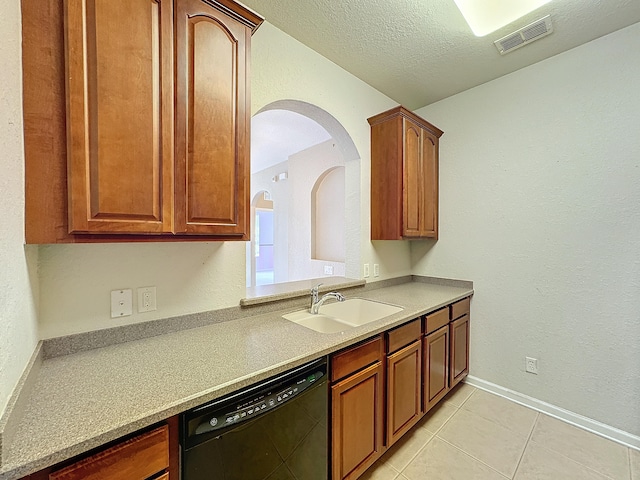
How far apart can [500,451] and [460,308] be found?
0.96m

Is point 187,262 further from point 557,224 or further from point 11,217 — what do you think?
point 557,224

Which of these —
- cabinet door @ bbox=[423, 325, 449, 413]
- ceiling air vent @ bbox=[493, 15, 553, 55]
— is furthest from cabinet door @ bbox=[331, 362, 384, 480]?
ceiling air vent @ bbox=[493, 15, 553, 55]

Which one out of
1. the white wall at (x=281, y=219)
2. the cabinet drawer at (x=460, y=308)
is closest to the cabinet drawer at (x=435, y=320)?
the cabinet drawer at (x=460, y=308)

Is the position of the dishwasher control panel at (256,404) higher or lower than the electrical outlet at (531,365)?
higher

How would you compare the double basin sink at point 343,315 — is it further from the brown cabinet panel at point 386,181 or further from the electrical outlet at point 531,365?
the electrical outlet at point 531,365

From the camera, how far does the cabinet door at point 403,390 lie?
1.61 m

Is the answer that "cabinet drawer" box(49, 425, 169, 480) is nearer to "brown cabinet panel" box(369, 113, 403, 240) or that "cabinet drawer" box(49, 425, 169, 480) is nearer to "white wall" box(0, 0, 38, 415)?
"white wall" box(0, 0, 38, 415)

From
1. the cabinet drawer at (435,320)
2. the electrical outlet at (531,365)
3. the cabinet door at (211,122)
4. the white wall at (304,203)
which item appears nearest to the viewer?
the cabinet door at (211,122)

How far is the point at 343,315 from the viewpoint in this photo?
2.04 metres

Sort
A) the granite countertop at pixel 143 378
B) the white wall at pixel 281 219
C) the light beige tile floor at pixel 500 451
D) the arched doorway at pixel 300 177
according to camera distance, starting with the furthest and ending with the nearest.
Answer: the white wall at pixel 281 219 → the arched doorway at pixel 300 177 → the light beige tile floor at pixel 500 451 → the granite countertop at pixel 143 378

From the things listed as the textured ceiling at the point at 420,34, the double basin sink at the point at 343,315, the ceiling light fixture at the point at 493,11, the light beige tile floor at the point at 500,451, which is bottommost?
the light beige tile floor at the point at 500,451

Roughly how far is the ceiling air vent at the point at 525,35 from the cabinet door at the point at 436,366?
6.82ft

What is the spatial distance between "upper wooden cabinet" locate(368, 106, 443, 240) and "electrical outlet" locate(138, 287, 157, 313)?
5.67ft

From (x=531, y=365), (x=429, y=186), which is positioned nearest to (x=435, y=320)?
(x=531, y=365)
